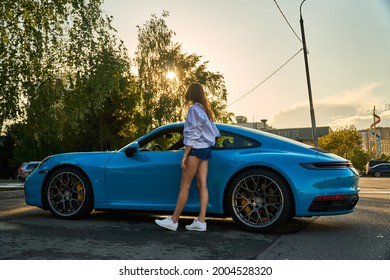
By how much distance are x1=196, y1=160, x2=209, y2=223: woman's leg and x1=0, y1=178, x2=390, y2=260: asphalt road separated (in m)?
0.22

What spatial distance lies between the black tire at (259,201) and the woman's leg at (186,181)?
46 cm

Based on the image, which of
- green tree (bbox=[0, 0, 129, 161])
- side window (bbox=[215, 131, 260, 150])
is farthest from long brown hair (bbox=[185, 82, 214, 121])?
green tree (bbox=[0, 0, 129, 161])

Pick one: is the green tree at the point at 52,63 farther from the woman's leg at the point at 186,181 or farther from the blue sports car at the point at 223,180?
the woman's leg at the point at 186,181

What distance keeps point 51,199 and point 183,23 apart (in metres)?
2.91

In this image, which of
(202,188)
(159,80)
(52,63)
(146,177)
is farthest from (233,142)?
(159,80)

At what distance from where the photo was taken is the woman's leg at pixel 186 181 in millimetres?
5222

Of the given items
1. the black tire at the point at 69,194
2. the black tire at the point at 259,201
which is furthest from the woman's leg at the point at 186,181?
the black tire at the point at 69,194

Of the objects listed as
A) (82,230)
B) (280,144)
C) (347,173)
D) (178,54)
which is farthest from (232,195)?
(178,54)

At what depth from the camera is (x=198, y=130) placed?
206 inches

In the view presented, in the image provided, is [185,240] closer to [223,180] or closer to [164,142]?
[223,180]

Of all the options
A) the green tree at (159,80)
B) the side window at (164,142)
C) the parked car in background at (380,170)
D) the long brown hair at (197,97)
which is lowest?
the parked car in background at (380,170)

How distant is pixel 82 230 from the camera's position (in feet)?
17.1

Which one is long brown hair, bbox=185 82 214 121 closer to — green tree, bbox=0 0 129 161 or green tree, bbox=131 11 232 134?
green tree, bbox=0 0 129 161

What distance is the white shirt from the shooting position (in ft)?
17.1
